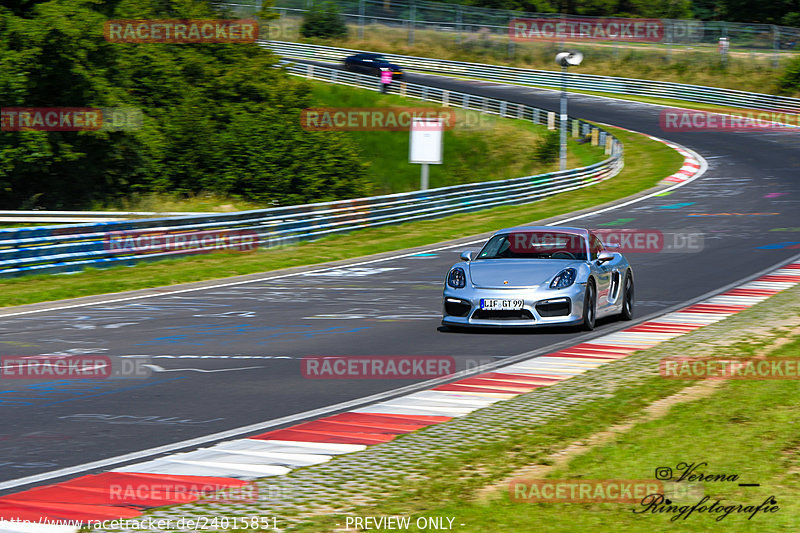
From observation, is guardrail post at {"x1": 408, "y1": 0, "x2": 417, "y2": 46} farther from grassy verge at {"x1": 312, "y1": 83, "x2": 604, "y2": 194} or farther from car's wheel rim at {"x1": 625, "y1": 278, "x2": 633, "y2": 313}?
car's wheel rim at {"x1": 625, "y1": 278, "x2": 633, "y2": 313}

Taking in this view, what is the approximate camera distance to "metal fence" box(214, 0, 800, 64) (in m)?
63.0

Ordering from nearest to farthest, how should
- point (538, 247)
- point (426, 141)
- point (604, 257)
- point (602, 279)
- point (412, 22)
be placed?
point (602, 279) < point (604, 257) < point (538, 247) < point (426, 141) < point (412, 22)

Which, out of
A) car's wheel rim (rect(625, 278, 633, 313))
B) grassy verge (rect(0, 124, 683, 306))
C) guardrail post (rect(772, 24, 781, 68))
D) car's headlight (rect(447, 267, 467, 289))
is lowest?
grassy verge (rect(0, 124, 683, 306))

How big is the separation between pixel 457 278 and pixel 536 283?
1.03 m

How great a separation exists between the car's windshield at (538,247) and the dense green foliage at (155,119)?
19669mm

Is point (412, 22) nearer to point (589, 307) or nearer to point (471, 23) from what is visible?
point (471, 23)

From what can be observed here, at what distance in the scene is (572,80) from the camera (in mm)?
66875

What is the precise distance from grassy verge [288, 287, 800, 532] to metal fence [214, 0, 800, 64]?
5580cm

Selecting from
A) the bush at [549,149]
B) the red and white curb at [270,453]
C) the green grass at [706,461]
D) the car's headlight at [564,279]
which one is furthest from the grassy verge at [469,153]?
the green grass at [706,461]

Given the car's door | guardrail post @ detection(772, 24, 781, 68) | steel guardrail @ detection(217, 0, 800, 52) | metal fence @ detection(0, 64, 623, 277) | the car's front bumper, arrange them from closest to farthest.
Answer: the car's front bumper, the car's door, metal fence @ detection(0, 64, 623, 277), guardrail post @ detection(772, 24, 781, 68), steel guardrail @ detection(217, 0, 800, 52)

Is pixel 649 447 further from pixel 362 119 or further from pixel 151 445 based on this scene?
pixel 362 119

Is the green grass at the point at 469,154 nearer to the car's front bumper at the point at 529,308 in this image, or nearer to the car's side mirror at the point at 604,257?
the car's side mirror at the point at 604,257

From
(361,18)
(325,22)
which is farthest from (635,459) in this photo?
(325,22)

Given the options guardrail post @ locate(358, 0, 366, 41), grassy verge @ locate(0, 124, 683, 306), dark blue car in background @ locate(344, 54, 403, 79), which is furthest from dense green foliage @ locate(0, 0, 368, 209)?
guardrail post @ locate(358, 0, 366, 41)
